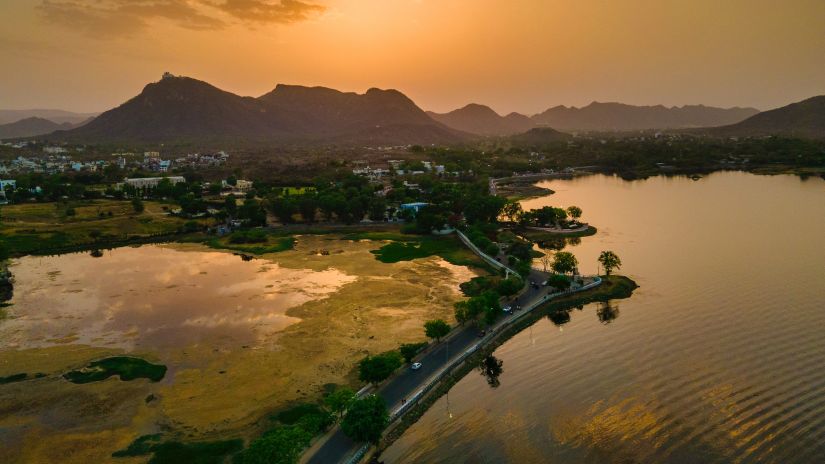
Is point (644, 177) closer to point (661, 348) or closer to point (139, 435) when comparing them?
point (661, 348)

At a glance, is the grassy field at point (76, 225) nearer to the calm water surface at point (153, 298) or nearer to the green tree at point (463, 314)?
the calm water surface at point (153, 298)

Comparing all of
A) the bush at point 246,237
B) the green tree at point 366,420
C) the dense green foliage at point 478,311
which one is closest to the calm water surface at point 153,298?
the bush at point 246,237

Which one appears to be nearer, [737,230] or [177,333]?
[177,333]

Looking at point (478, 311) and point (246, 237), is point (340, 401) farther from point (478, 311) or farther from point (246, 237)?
point (246, 237)

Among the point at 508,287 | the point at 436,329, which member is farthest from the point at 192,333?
the point at 508,287

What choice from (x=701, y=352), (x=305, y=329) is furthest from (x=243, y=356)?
(x=701, y=352)

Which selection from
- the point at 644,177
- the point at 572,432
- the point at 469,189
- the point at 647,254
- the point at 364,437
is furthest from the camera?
the point at 644,177
